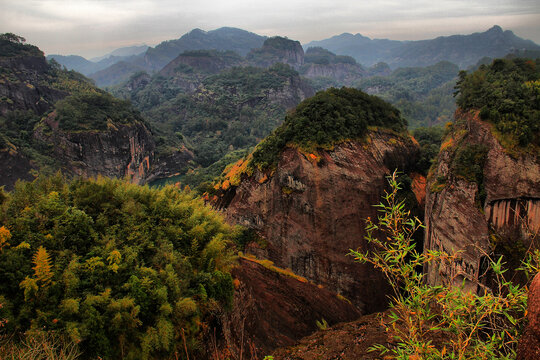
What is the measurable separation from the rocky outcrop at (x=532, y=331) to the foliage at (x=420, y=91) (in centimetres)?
7708

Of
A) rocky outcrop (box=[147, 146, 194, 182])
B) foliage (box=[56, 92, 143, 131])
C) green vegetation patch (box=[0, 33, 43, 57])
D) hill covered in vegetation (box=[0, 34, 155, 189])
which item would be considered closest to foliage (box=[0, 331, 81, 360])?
hill covered in vegetation (box=[0, 34, 155, 189])

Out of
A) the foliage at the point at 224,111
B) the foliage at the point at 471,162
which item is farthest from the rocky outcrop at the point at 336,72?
the foliage at the point at 471,162

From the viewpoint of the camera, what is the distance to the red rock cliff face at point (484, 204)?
11.5 m

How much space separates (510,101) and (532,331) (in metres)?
13.6

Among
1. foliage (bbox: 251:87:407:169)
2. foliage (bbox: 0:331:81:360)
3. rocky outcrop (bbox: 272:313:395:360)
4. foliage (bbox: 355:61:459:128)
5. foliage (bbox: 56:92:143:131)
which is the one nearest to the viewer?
foliage (bbox: 0:331:81:360)

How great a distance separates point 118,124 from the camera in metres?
42.9

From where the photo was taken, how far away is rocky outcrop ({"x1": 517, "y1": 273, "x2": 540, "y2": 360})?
103 inches

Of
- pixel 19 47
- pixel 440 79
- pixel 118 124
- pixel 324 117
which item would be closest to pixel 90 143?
pixel 118 124

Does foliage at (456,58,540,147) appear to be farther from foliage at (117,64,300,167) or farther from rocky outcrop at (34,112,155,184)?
foliage at (117,64,300,167)

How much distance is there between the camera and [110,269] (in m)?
6.36

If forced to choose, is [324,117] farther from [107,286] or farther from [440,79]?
[440,79]

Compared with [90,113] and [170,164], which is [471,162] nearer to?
[90,113]

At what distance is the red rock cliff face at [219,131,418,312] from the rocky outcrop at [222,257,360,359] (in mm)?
545

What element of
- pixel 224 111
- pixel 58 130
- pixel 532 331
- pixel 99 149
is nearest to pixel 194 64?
pixel 224 111
